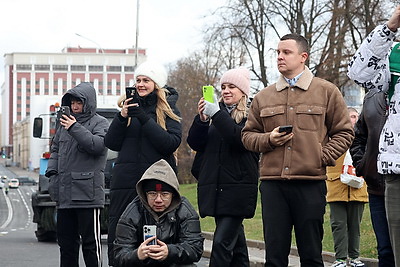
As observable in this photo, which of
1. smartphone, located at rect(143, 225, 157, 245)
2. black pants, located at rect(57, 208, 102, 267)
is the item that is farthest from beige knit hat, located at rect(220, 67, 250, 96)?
smartphone, located at rect(143, 225, 157, 245)

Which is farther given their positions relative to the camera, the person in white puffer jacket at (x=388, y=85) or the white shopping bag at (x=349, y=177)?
the white shopping bag at (x=349, y=177)

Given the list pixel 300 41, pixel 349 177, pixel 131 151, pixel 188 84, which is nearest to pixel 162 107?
pixel 131 151

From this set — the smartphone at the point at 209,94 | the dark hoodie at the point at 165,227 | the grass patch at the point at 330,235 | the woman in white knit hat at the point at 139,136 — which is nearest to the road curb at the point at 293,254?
the grass patch at the point at 330,235

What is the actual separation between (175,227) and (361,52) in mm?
2112

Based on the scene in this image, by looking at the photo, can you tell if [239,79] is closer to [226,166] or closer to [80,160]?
[226,166]

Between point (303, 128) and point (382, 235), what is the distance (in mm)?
1177

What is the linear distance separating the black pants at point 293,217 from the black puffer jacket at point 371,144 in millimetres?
765

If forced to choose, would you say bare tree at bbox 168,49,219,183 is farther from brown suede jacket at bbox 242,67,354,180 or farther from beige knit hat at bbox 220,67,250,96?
brown suede jacket at bbox 242,67,354,180

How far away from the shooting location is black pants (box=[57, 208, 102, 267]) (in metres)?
8.78

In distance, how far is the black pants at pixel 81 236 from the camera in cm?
878

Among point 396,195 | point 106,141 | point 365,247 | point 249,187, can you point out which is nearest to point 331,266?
point 365,247

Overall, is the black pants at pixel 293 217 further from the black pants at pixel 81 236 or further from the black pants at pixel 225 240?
the black pants at pixel 81 236

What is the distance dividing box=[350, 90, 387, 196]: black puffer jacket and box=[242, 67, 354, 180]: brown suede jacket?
24.7 inches

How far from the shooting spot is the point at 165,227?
6.85m
